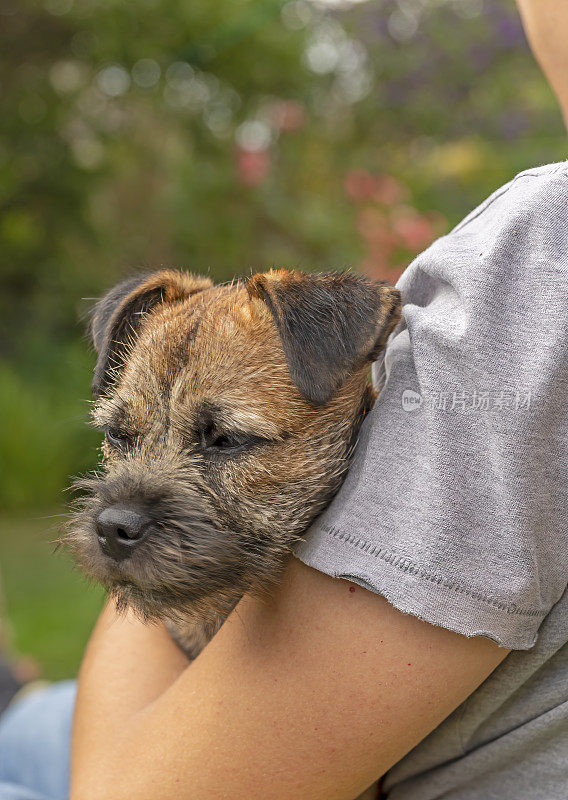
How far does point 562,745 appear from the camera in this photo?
1.45m

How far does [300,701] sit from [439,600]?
316 mm

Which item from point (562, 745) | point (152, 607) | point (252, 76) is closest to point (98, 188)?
point (252, 76)

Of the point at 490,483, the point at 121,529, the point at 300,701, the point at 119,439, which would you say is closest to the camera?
the point at 490,483

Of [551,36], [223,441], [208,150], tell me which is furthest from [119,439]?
[208,150]

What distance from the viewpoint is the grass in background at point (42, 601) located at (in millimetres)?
5480

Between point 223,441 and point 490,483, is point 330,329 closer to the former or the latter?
point 223,441

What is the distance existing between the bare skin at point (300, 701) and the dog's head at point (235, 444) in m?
0.13

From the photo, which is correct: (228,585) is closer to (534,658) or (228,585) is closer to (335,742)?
(335,742)

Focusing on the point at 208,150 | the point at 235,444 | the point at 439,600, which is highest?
the point at 235,444

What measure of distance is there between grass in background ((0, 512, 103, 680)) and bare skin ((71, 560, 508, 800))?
11.8ft

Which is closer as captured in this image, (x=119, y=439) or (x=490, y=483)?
(x=490, y=483)

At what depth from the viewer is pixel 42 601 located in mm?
6270

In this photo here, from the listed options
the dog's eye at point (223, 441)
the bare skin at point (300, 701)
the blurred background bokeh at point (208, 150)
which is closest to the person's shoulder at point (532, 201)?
the dog's eye at point (223, 441)

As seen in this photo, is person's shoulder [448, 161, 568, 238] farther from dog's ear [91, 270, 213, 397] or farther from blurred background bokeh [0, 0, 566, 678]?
blurred background bokeh [0, 0, 566, 678]
